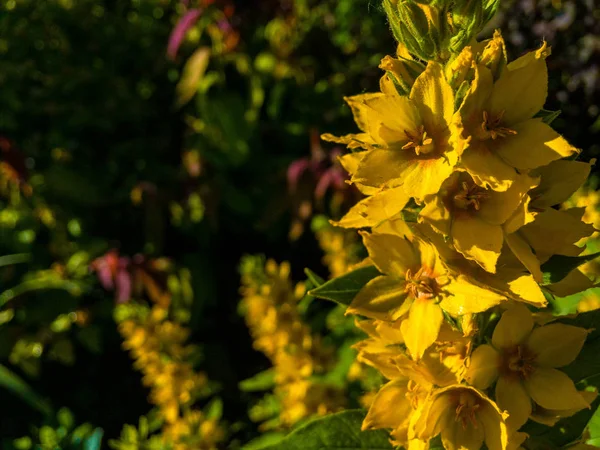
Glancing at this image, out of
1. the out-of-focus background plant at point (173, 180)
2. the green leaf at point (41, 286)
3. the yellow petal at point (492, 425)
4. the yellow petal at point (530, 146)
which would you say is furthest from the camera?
the green leaf at point (41, 286)

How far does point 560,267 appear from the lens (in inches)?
40.3

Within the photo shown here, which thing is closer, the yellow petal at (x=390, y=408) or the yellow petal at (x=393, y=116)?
the yellow petal at (x=393, y=116)

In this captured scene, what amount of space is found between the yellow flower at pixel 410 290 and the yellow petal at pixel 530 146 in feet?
0.62

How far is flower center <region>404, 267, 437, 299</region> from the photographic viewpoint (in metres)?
1.08

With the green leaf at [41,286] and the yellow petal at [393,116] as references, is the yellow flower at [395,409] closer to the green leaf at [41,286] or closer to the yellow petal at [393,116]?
the yellow petal at [393,116]

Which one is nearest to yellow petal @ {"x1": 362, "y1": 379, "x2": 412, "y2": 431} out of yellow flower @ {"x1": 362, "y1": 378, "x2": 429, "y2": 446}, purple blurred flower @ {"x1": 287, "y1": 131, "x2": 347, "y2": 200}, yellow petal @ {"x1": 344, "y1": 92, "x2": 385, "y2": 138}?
yellow flower @ {"x1": 362, "y1": 378, "x2": 429, "y2": 446}

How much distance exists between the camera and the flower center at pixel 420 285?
3.53 feet

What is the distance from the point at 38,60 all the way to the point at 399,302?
288cm

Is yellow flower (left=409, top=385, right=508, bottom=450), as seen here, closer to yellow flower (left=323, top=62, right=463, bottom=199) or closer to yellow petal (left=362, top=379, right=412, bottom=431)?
yellow petal (left=362, top=379, right=412, bottom=431)

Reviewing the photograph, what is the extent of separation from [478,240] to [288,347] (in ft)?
4.90

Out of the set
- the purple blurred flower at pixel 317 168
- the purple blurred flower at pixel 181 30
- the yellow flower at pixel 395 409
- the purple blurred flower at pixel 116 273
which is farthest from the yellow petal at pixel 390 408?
the purple blurred flower at pixel 181 30

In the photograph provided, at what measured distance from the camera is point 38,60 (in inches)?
132

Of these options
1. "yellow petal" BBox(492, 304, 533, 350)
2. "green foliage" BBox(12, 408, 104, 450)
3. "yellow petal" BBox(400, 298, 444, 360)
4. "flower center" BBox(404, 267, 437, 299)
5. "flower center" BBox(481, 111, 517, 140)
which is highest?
"flower center" BBox(481, 111, 517, 140)

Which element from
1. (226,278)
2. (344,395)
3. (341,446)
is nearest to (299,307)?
(344,395)
